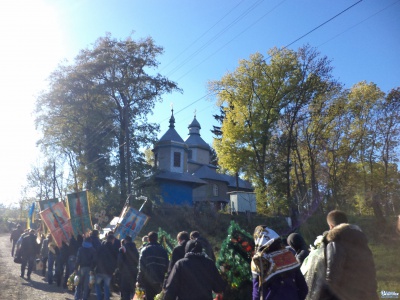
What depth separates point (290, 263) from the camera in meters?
4.31

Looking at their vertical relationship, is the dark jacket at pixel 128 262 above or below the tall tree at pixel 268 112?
below

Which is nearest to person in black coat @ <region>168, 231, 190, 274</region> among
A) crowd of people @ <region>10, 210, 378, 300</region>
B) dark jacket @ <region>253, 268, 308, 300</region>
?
crowd of people @ <region>10, 210, 378, 300</region>

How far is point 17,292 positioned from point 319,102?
2919 centimetres

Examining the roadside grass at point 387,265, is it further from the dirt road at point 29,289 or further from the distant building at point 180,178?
the distant building at point 180,178

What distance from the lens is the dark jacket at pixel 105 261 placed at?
10.1 meters

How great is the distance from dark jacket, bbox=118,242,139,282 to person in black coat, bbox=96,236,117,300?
30.0 inches

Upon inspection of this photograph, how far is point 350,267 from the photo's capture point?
447cm

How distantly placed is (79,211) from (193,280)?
33.9 feet

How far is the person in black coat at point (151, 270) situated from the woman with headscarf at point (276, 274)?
3.78m

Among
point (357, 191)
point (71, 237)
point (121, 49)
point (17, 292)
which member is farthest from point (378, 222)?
point (121, 49)

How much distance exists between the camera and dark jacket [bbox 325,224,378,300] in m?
4.41

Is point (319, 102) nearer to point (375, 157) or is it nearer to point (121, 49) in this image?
point (375, 157)

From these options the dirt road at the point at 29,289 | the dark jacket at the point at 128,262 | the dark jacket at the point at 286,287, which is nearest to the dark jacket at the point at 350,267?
the dark jacket at the point at 286,287

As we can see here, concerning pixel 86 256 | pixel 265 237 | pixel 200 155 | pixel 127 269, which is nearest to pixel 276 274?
pixel 265 237
